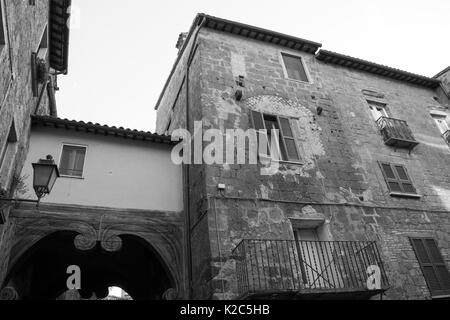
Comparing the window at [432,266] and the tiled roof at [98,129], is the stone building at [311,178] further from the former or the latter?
the tiled roof at [98,129]

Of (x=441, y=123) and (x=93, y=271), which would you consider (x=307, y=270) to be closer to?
(x=93, y=271)

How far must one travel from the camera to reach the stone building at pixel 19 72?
245 inches

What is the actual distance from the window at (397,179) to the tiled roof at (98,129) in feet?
21.9

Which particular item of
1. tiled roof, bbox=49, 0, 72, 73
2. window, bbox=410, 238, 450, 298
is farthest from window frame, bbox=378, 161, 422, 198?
tiled roof, bbox=49, 0, 72, 73

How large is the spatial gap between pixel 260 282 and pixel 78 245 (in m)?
4.17

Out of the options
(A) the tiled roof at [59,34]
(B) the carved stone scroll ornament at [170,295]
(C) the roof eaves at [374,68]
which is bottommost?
(B) the carved stone scroll ornament at [170,295]

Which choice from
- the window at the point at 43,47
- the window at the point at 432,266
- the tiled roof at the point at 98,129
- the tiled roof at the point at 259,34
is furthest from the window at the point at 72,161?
the window at the point at 432,266

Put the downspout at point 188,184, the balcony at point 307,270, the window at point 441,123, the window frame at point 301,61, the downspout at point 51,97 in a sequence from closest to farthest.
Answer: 1. the balcony at point 307,270
2. the downspout at point 188,184
3. the downspout at point 51,97
4. the window frame at point 301,61
5. the window at point 441,123

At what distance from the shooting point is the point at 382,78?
1426 cm

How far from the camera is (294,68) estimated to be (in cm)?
1242

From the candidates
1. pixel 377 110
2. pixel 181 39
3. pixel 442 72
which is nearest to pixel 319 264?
pixel 377 110

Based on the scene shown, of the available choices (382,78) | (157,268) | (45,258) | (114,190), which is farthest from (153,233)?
(382,78)

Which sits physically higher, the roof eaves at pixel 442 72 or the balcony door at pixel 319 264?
the roof eaves at pixel 442 72

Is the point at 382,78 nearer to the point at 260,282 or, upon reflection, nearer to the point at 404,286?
the point at 404,286
